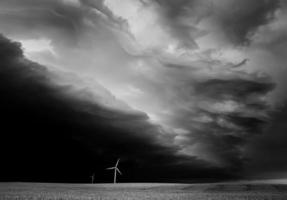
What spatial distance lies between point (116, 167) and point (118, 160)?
5522 mm

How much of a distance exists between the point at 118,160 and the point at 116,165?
3.46 m

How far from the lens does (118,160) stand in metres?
160

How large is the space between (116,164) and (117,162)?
167cm

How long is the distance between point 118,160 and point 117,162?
1393mm

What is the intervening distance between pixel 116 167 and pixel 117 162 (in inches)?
164

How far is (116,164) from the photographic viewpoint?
15738 cm

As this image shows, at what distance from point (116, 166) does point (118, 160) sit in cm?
414

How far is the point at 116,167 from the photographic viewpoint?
509 feet

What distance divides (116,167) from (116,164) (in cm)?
255

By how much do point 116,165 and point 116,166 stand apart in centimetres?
71

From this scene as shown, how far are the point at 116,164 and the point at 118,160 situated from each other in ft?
10.0

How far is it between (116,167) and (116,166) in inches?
59.6
